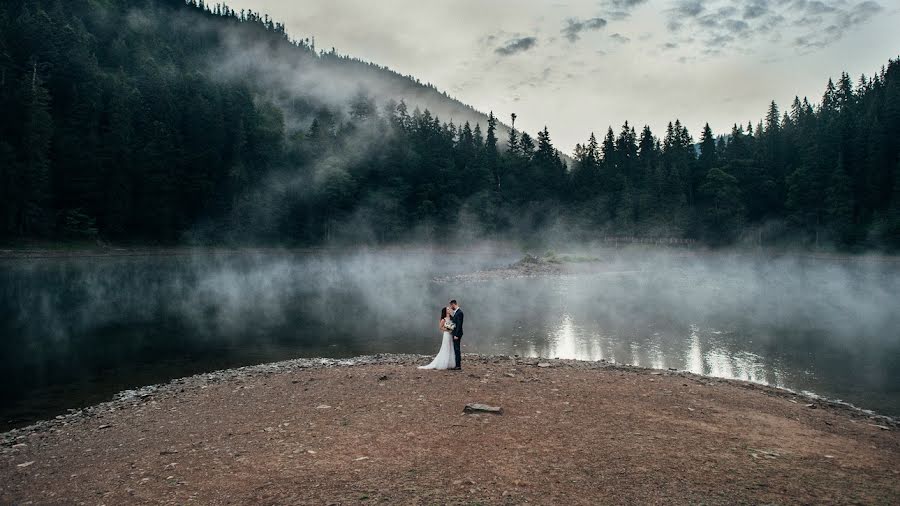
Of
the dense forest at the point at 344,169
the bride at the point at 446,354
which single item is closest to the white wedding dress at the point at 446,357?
the bride at the point at 446,354

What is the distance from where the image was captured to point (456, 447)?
348 inches

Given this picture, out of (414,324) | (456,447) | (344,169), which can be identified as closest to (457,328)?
(456,447)

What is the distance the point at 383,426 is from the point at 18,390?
12006mm

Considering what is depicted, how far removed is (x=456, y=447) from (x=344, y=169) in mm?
98568

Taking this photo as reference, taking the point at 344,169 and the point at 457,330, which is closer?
the point at 457,330

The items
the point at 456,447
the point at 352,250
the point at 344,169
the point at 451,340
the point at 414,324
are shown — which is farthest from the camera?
the point at 344,169

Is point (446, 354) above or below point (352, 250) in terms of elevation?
below

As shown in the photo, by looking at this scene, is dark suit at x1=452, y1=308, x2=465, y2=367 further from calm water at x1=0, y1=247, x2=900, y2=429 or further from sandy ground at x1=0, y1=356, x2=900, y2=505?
calm water at x1=0, y1=247, x2=900, y2=429

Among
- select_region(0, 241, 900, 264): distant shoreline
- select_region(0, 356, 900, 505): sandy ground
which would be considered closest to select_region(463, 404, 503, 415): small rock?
select_region(0, 356, 900, 505): sandy ground

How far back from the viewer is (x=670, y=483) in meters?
7.39

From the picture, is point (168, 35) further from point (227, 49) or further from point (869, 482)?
point (869, 482)

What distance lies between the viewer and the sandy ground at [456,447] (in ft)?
24.0

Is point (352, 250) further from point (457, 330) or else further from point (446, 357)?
point (457, 330)

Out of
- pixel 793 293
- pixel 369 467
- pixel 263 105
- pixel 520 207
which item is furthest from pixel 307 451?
pixel 263 105
